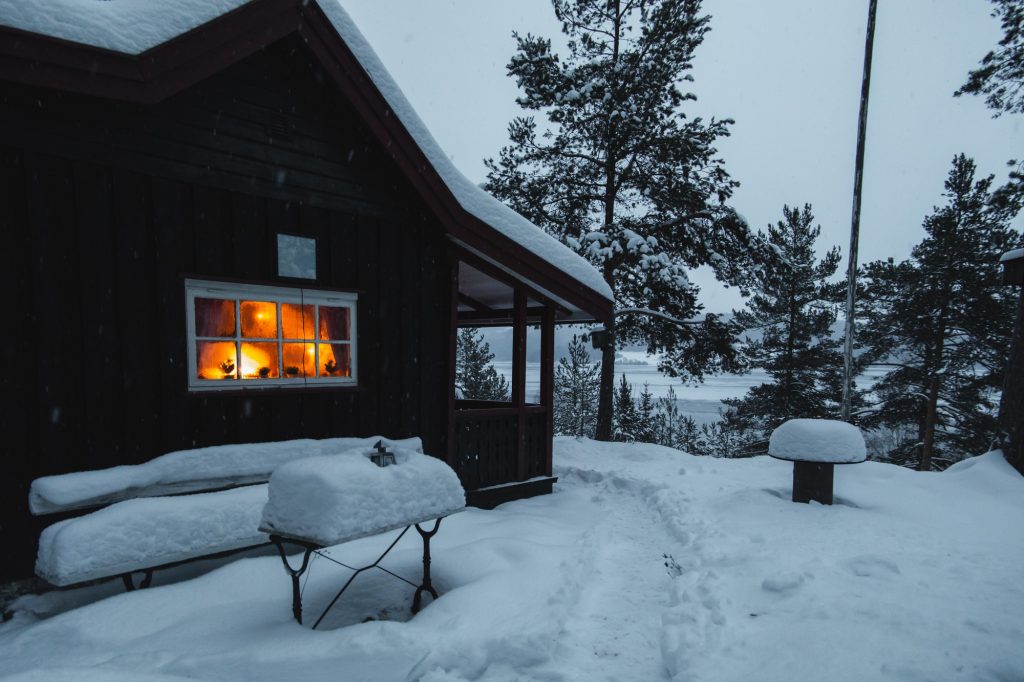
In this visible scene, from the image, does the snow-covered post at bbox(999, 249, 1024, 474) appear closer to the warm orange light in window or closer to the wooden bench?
the wooden bench

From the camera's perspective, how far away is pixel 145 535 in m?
3.53

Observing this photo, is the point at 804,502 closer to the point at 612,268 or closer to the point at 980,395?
the point at 612,268

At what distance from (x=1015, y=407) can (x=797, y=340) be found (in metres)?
14.5

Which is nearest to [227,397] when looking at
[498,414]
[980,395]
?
[498,414]

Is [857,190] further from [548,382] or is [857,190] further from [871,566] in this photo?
[871,566]

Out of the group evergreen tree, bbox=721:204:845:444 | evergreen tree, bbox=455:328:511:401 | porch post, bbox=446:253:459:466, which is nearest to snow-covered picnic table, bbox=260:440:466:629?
porch post, bbox=446:253:459:466

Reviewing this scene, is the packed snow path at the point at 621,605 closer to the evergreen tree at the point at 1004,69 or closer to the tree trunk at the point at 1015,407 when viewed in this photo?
the tree trunk at the point at 1015,407

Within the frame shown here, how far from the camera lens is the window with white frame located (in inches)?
182

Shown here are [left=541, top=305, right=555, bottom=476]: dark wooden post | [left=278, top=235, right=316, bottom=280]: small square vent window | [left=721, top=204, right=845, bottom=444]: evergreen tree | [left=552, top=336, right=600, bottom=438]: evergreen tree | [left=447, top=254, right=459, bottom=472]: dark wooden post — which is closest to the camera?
[left=278, top=235, right=316, bottom=280]: small square vent window

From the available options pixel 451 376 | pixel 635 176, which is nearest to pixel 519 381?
pixel 451 376

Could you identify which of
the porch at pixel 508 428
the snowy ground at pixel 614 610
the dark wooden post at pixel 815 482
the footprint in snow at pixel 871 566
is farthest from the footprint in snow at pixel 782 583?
the porch at pixel 508 428

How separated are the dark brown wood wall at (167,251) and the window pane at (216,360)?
8.1 inches

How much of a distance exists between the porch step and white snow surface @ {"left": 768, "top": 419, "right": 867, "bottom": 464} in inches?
116

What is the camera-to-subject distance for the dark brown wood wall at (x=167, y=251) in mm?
3771
